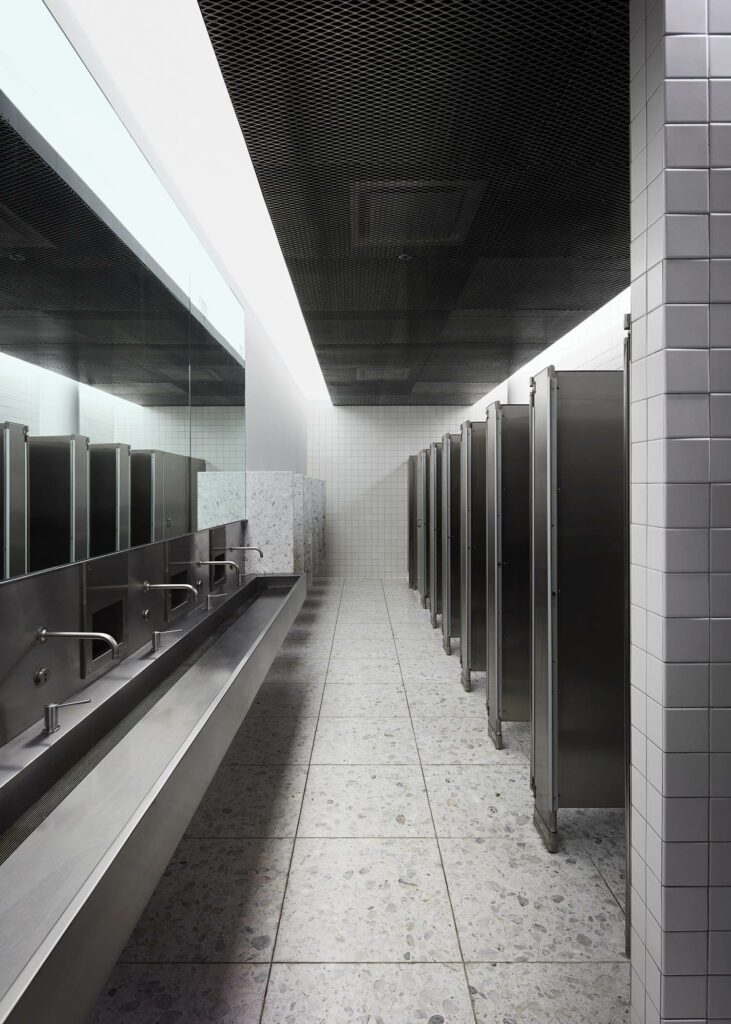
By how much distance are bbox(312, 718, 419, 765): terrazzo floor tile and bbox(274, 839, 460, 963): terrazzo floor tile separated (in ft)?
2.14

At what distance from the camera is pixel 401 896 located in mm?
1872

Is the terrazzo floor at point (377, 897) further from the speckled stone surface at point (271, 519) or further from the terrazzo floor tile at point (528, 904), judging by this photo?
the speckled stone surface at point (271, 519)

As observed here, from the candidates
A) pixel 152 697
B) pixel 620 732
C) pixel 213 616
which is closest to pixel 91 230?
pixel 152 697

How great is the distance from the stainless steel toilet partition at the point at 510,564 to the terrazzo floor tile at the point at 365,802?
598 millimetres

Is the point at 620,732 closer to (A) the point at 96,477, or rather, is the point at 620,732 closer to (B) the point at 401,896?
(B) the point at 401,896

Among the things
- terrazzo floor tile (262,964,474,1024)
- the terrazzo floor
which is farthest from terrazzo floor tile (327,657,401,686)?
terrazzo floor tile (262,964,474,1024)

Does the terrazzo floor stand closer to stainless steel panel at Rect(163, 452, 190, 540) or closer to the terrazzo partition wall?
stainless steel panel at Rect(163, 452, 190, 540)

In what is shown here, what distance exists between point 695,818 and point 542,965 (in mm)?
726

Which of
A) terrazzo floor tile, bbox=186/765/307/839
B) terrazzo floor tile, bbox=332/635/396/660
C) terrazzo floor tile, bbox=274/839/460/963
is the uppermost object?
terrazzo floor tile, bbox=332/635/396/660

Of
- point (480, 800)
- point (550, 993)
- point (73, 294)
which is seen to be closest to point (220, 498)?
point (73, 294)

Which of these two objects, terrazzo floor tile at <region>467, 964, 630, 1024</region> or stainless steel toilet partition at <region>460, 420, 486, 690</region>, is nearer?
terrazzo floor tile at <region>467, 964, 630, 1024</region>

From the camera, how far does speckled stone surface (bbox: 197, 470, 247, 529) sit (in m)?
3.18

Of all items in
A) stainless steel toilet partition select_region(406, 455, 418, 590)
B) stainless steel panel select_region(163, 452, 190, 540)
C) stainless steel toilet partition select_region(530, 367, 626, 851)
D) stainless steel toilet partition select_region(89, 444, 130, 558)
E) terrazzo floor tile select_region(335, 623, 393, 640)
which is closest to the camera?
stainless steel toilet partition select_region(89, 444, 130, 558)

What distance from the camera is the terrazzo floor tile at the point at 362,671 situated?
400 centimetres
